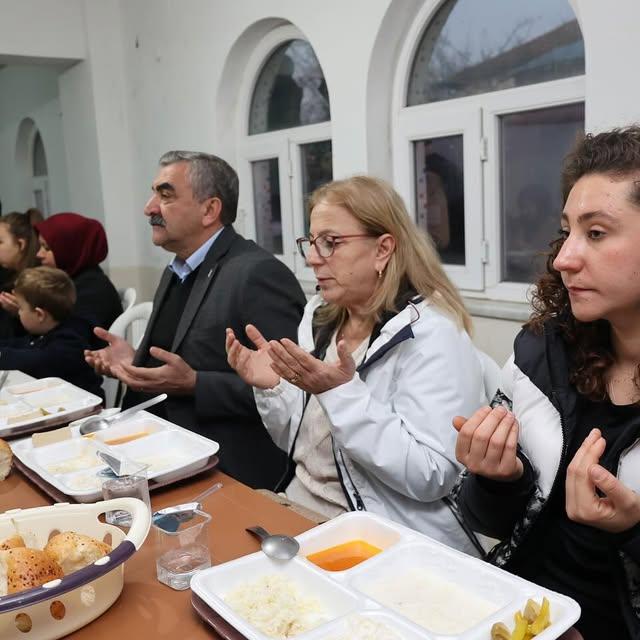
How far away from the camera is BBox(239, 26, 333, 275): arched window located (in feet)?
13.8

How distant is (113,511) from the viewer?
1.16 meters

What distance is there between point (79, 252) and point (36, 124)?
4.50 metres

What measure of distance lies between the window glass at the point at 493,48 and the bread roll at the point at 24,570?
8.57 ft

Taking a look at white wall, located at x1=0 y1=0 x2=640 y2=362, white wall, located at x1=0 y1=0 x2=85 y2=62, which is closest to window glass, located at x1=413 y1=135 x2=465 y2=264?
white wall, located at x1=0 y1=0 x2=640 y2=362

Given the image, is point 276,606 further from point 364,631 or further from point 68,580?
point 68,580

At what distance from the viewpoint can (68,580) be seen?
0.94 m

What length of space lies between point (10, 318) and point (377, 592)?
10.1 ft

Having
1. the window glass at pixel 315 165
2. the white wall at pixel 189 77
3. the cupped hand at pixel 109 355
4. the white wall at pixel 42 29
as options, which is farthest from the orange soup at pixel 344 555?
the white wall at pixel 42 29

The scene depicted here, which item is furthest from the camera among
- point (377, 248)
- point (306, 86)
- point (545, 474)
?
point (306, 86)

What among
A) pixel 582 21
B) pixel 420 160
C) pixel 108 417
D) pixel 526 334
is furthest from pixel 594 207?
pixel 420 160

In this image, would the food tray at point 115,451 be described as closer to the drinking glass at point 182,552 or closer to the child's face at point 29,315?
the drinking glass at point 182,552

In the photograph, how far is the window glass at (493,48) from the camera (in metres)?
2.84

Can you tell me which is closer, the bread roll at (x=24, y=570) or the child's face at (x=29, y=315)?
the bread roll at (x=24, y=570)

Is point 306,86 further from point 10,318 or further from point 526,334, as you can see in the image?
point 526,334
